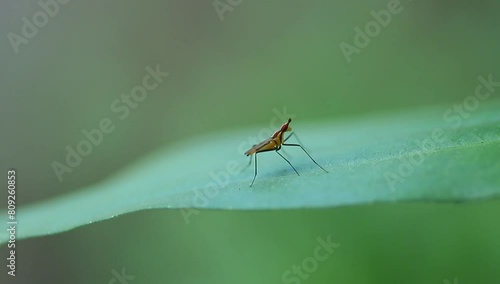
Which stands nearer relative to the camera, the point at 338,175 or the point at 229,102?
the point at 338,175

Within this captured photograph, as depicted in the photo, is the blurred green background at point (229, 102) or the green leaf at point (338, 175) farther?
the blurred green background at point (229, 102)

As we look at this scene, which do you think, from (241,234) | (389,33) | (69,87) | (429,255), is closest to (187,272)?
Answer: (241,234)

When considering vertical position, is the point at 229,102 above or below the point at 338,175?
above

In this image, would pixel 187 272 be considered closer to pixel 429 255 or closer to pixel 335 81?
pixel 429 255

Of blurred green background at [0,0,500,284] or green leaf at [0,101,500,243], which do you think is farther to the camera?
blurred green background at [0,0,500,284]

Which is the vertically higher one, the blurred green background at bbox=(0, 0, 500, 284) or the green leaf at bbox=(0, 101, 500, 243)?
the blurred green background at bbox=(0, 0, 500, 284)
